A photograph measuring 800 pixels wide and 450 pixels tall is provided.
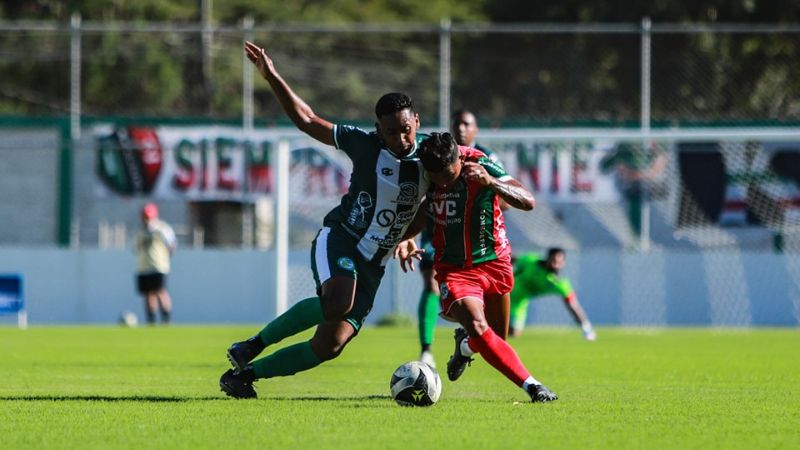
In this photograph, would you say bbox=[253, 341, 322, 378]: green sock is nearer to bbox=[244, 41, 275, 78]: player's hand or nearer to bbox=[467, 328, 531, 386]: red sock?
bbox=[467, 328, 531, 386]: red sock

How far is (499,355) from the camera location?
845cm

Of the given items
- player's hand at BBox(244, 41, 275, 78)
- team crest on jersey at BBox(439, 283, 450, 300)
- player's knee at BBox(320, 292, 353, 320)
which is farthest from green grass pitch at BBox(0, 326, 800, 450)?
player's hand at BBox(244, 41, 275, 78)

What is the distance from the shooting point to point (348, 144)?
8742mm

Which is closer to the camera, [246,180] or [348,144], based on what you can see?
[348,144]

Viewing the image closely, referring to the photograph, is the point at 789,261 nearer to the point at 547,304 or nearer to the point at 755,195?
the point at 755,195

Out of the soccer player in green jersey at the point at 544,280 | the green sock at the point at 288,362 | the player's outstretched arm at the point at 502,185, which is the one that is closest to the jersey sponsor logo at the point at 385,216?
the player's outstretched arm at the point at 502,185

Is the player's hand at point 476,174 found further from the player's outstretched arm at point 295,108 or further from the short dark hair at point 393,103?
the player's outstretched arm at point 295,108

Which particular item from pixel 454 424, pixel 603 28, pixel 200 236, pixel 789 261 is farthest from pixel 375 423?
pixel 200 236

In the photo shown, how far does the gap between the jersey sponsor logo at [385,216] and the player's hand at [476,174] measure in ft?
2.19

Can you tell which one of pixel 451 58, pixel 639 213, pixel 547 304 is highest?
pixel 451 58

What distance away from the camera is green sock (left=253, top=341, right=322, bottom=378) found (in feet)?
28.9

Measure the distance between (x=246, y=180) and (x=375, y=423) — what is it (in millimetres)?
17685

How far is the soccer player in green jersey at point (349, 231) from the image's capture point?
864 centimetres

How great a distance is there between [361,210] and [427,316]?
Result: 3.59 metres
